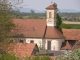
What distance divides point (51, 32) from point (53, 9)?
12.8 feet

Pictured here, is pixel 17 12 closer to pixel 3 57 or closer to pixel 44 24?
pixel 3 57

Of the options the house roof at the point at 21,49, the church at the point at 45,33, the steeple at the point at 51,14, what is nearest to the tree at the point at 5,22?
the house roof at the point at 21,49

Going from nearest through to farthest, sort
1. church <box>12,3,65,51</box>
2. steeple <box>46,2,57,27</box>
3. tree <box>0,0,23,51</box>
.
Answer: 1. tree <box>0,0,23,51</box>
2. church <box>12,3,65,51</box>
3. steeple <box>46,2,57,27</box>

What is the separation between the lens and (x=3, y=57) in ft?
47.5

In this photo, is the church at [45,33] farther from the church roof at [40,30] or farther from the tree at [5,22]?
the tree at [5,22]

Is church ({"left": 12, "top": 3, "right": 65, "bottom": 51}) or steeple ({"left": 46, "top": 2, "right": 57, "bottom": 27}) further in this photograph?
steeple ({"left": 46, "top": 2, "right": 57, "bottom": 27})

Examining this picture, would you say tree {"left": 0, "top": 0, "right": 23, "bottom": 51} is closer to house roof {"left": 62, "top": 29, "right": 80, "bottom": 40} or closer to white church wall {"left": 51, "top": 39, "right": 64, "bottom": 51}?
white church wall {"left": 51, "top": 39, "right": 64, "bottom": 51}

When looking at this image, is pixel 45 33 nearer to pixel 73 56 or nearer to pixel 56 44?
pixel 56 44

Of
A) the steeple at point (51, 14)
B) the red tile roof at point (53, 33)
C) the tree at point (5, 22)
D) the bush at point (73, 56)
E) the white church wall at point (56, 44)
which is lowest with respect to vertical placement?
the white church wall at point (56, 44)

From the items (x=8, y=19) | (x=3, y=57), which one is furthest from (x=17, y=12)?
(x=3, y=57)

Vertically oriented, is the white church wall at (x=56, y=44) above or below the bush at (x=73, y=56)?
below

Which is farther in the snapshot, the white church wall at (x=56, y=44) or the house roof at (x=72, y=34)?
the house roof at (x=72, y=34)

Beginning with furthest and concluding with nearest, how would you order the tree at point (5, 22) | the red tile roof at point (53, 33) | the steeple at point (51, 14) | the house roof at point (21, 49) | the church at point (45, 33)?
the steeple at point (51, 14) < the red tile roof at point (53, 33) < the church at point (45, 33) < the house roof at point (21, 49) < the tree at point (5, 22)

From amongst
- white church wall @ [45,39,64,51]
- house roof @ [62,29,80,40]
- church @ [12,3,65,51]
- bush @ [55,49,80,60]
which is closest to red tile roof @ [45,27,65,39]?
church @ [12,3,65,51]
